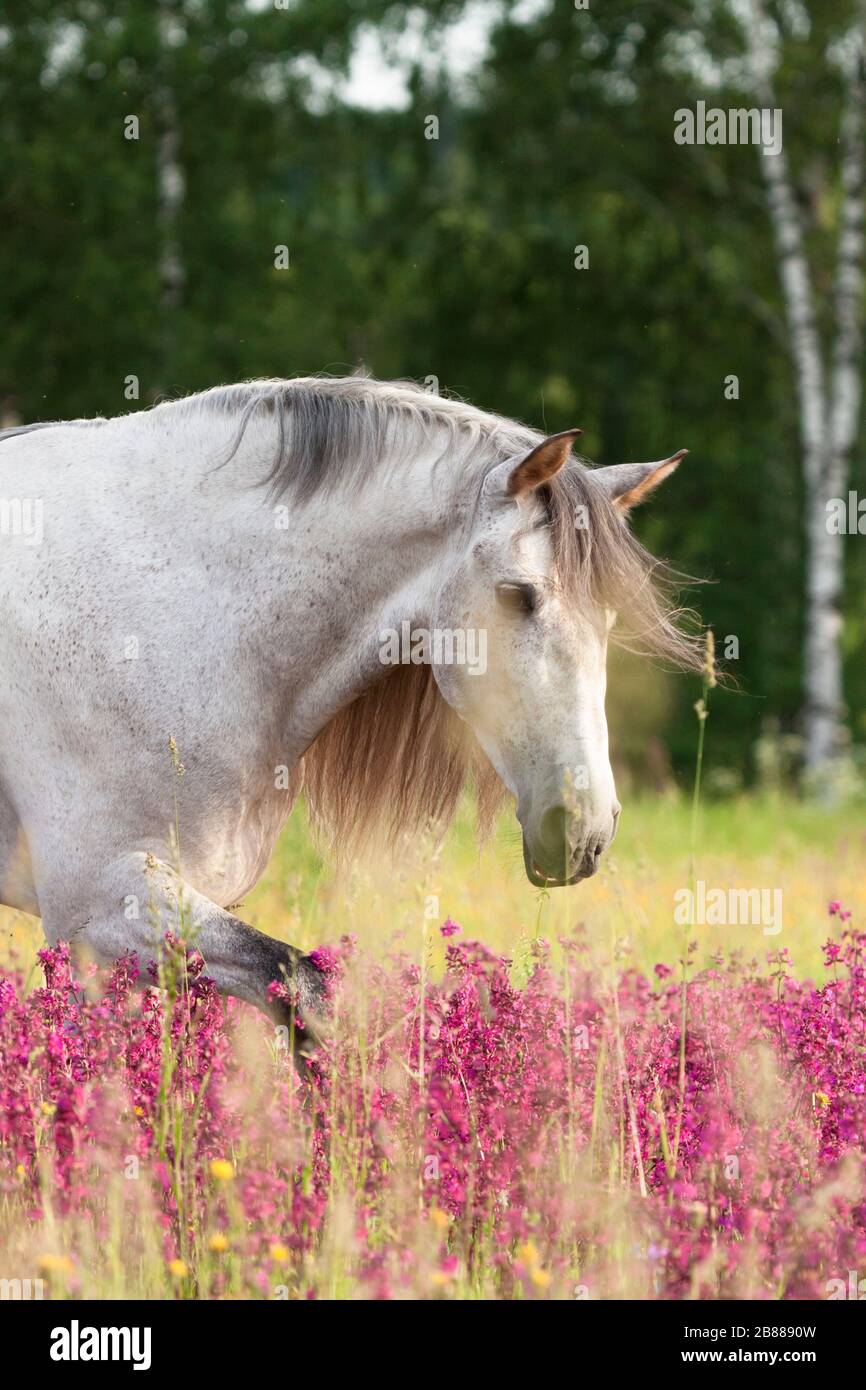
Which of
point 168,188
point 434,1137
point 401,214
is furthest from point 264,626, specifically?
point 168,188

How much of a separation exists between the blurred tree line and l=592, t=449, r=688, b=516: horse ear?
12.6m

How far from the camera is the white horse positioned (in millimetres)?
3801

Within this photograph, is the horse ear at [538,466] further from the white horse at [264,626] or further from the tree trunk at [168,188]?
the tree trunk at [168,188]

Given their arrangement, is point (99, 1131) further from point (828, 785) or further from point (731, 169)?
point (731, 169)

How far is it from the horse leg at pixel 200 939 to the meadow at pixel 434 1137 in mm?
65

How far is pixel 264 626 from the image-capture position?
4160 mm

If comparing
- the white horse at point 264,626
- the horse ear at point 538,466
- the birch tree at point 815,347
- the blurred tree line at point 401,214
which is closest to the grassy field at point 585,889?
the white horse at point 264,626

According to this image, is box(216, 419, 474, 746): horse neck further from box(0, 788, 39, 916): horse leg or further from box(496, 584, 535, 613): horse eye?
box(0, 788, 39, 916): horse leg

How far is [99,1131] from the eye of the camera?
3271 mm

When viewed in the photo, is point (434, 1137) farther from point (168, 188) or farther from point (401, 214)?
point (168, 188)

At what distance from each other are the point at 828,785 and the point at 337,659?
10305 mm

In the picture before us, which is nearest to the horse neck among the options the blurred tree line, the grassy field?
the grassy field

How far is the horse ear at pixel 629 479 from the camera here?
165 inches

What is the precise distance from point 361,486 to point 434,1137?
1.78 meters
